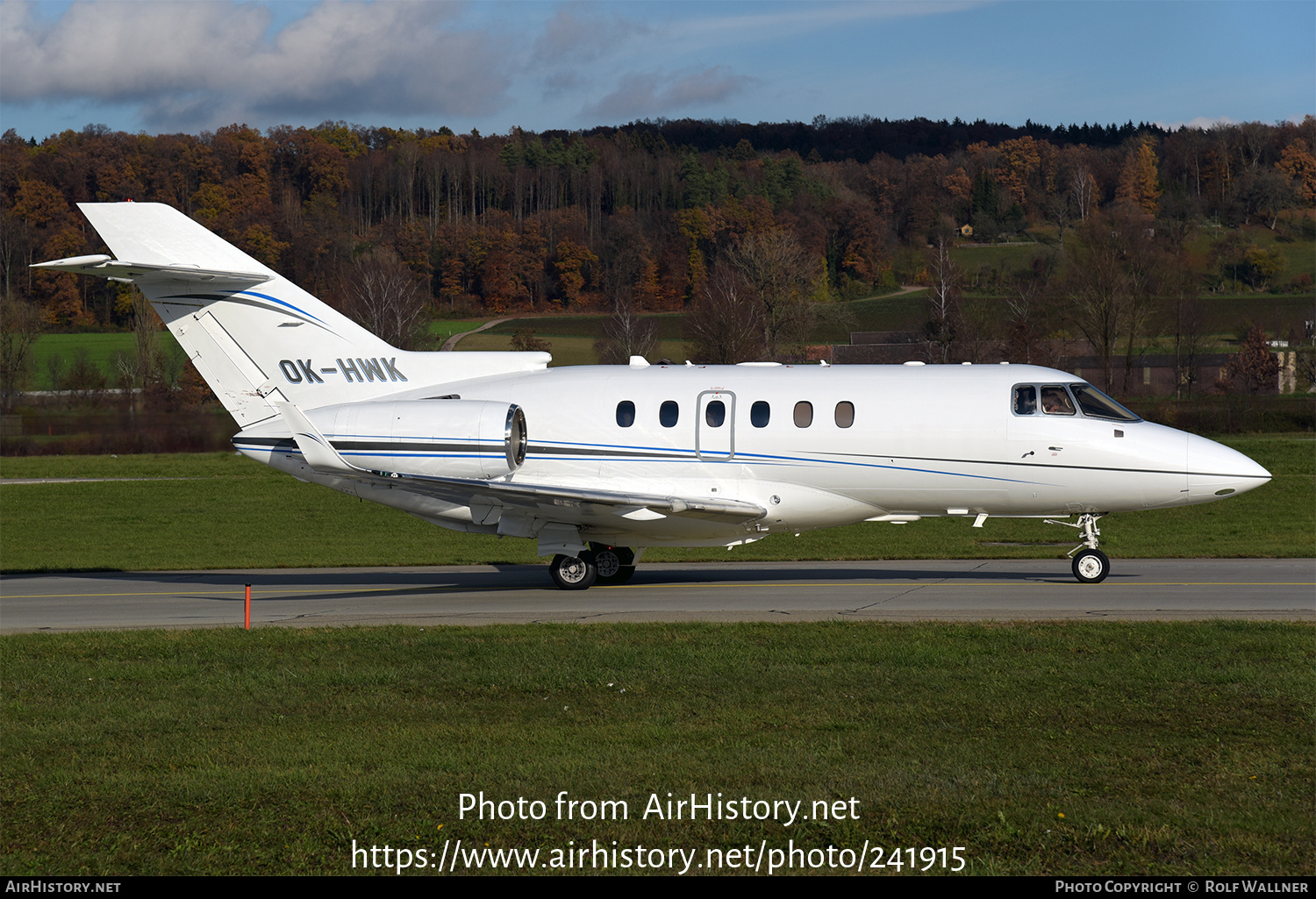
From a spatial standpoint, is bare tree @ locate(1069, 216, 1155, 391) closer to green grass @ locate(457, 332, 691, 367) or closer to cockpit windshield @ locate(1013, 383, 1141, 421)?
green grass @ locate(457, 332, 691, 367)

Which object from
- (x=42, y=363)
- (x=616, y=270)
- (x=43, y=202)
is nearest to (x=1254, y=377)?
(x=616, y=270)

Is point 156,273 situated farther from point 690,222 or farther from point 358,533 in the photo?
point 690,222

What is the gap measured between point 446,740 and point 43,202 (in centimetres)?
10226

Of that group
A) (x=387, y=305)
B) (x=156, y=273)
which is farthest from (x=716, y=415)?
(x=387, y=305)

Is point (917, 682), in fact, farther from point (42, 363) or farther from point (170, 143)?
point (170, 143)

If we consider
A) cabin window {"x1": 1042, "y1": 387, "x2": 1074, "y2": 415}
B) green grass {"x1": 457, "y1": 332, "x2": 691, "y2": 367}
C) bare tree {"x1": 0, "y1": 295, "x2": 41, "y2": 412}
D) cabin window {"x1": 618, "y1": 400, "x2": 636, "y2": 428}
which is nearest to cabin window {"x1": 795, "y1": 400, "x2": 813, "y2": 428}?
cabin window {"x1": 618, "y1": 400, "x2": 636, "y2": 428}

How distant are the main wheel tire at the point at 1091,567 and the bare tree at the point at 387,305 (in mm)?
39768

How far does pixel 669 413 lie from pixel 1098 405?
6.68 metres

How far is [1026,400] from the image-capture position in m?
18.5

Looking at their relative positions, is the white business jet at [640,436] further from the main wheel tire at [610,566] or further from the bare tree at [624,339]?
the bare tree at [624,339]

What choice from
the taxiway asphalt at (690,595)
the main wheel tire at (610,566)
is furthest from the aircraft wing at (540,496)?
the main wheel tire at (610,566)

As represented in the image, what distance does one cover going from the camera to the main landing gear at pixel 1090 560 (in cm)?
1889
